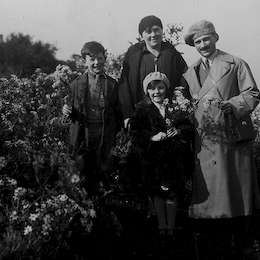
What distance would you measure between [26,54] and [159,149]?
2728 centimetres

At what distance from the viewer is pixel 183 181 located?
4465 mm

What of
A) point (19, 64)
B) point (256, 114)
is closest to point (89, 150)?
point (256, 114)

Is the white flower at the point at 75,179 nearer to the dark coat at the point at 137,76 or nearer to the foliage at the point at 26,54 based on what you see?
the dark coat at the point at 137,76

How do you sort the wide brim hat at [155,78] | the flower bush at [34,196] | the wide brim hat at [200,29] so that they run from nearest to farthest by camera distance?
the flower bush at [34,196] → the wide brim hat at [200,29] → the wide brim hat at [155,78]

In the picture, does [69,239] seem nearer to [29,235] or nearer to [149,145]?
[29,235]

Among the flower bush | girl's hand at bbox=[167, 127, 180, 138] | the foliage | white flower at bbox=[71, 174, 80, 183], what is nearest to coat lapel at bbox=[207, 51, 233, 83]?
girl's hand at bbox=[167, 127, 180, 138]

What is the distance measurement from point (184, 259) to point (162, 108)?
1.59 metres

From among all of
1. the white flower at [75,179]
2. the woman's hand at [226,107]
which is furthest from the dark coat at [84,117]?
the white flower at [75,179]

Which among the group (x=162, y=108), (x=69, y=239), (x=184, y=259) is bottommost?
(x=184, y=259)

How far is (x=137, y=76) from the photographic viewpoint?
5.07 metres

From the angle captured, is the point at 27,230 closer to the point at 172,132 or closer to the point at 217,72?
the point at 172,132

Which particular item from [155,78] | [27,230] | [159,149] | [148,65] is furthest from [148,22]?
[27,230]

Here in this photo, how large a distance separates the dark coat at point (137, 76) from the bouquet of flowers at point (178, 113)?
50cm

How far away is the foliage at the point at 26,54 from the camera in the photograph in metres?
29.1
